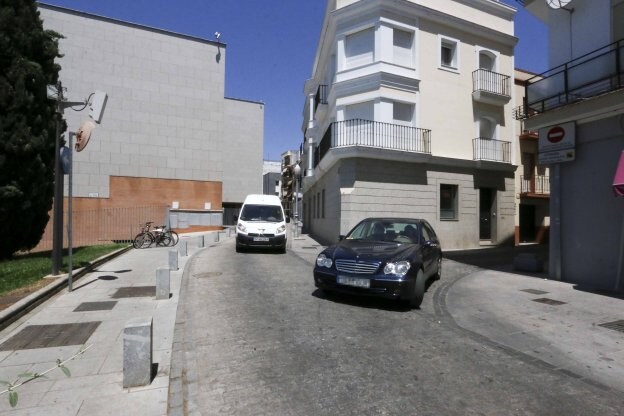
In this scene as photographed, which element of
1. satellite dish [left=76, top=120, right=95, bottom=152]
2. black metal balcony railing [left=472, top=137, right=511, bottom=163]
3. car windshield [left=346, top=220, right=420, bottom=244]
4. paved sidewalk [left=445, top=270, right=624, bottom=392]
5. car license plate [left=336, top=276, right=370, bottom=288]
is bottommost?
paved sidewalk [left=445, top=270, right=624, bottom=392]

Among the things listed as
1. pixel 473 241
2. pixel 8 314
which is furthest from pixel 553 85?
pixel 8 314

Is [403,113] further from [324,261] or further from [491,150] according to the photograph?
[324,261]

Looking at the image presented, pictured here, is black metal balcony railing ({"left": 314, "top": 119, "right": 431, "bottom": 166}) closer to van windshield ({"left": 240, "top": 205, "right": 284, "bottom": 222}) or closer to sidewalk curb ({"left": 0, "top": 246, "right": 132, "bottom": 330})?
van windshield ({"left": 240, "top": 205, "right": 284, "bottom": 222})

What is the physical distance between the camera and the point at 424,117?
57.0 ft

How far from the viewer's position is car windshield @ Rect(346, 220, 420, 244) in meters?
7.56

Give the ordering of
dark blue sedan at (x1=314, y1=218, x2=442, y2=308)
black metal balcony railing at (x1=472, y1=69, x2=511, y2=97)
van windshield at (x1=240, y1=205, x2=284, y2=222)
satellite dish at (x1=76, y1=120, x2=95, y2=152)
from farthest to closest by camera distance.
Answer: black metal balcony railing at (x1=472, y1=69, x2=511, y2=97) < van windshield at (x1=240, y1=205, x2=284, y2=222) < satellite dish at (x1=76, y1=120, x2=95, y2=152) < dark blue sedan at (x1=314, y1=218, x2=442, y2=308)

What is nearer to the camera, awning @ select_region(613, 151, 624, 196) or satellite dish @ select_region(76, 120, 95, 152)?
awning @ select_region(613, 151, 624, 196)

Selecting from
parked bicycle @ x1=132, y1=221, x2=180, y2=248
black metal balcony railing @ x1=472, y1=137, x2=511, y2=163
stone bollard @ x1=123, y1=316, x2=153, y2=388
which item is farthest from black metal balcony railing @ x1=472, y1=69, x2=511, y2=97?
stone bollard @ x1=123, y1=316, x2=153, y2=388

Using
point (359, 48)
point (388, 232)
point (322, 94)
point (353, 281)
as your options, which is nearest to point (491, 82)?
point (359, 48)

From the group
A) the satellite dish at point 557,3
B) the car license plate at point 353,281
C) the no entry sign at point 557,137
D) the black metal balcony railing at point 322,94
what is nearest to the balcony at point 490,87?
the black metal balcony railing at point 322,94

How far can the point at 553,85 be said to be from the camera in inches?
393

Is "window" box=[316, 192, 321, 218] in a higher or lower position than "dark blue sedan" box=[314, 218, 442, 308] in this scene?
higher

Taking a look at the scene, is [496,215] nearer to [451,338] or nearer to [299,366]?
[451,338]

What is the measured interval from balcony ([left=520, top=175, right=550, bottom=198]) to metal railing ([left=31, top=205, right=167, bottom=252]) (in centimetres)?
2221
